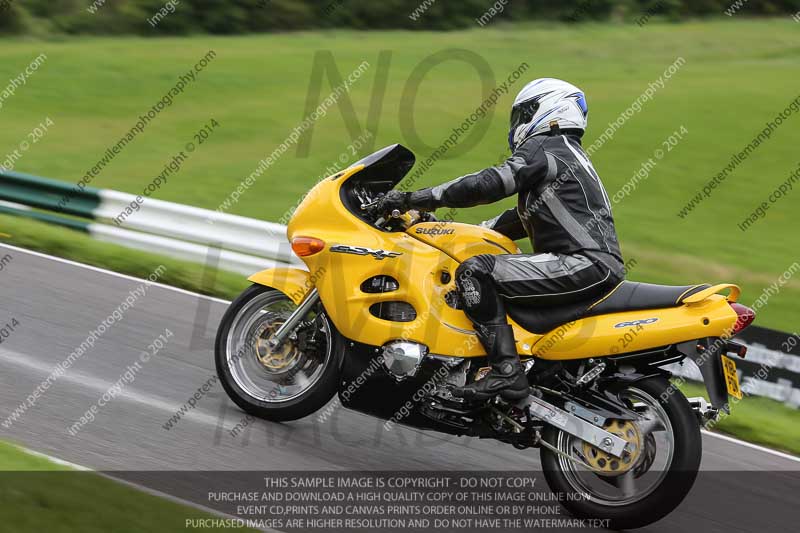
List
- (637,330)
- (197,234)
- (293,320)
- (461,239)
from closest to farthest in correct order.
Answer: (637,330), (461,239), (293,320), (197,234)

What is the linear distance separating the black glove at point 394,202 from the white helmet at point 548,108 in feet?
2.47

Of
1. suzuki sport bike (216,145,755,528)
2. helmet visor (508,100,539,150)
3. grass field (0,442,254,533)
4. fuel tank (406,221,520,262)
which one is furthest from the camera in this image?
fuel tank (406,221,520,262)

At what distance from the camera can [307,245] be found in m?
6.14

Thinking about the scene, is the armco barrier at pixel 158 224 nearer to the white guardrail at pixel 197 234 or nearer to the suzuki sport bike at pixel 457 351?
the white guardrail at pixel 197 234

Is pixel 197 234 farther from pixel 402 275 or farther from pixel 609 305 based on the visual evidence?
pixel 609 305

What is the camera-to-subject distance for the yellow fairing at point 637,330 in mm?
5305

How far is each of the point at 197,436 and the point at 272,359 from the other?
65 centimetres

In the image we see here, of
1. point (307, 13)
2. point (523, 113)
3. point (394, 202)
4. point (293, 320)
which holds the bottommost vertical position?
point (307, 13)


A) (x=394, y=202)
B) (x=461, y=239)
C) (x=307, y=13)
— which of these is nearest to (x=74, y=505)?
(x=394, y=202)

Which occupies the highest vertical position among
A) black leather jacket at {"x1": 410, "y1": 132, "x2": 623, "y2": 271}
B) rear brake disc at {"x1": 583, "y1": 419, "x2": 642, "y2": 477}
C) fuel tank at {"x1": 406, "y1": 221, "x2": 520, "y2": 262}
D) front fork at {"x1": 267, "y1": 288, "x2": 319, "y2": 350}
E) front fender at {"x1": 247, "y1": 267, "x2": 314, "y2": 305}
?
black leather jacket at {"x1": 410, "y1": 132, "x2": 623, "y2": 271}

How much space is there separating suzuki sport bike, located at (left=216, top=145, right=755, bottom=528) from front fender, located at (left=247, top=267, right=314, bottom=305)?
0.04ft

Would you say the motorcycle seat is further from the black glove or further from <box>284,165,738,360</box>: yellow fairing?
the black glove

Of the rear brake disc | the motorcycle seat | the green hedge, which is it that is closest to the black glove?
the motorcycle seat

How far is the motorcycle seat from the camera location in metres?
5.48
